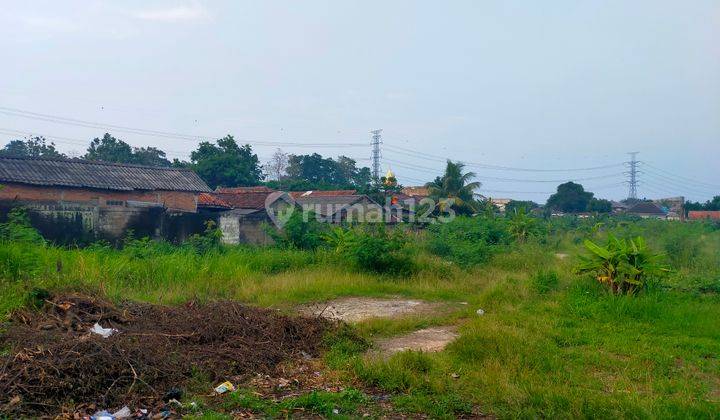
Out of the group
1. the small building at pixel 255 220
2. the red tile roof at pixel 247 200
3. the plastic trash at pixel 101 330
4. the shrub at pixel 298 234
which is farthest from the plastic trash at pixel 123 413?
the red tile roof at pixel 247 200

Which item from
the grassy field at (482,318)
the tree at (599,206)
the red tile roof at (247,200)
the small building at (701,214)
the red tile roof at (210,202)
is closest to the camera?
the grassy field at (482,318)

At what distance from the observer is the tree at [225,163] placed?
1307 inches

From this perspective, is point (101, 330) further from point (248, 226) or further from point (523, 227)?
point (523, 227)

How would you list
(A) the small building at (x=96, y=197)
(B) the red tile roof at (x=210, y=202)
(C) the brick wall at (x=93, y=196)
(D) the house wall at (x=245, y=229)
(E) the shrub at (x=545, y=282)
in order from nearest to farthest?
1. (E) the shrub at (x=545, y=282)
2. (A) the small building at (x=96, y=197)
3. (C) the brick wall at (x=93, y=196)
4. (D) the house wall at (x=245, y=229)
5. (B) the red tile roof at (x=210, y=202)

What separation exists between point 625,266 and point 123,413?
7.37 metres

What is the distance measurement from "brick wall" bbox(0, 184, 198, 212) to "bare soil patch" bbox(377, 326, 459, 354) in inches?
388

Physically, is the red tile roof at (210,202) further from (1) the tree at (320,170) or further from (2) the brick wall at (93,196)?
(1) the tree at (320,170)

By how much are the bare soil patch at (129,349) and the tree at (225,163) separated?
2659cm

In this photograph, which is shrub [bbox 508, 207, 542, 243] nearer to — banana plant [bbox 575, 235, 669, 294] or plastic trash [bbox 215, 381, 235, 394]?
banana plant [bbox 575, 235, 669, 294]

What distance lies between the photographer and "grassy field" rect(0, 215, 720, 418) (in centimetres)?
458

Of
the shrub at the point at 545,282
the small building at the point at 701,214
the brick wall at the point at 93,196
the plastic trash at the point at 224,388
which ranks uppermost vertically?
the small building at the point at 701,214

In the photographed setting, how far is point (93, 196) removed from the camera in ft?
55.9

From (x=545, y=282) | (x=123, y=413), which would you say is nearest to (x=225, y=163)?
(x=545, y=282)

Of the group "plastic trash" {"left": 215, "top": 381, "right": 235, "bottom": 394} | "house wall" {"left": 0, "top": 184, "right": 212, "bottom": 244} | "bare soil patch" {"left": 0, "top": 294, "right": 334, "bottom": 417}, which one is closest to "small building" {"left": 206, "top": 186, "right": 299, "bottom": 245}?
"house wall" {"left": 0, "top": 184, "right": 212, "bottom": 244}
